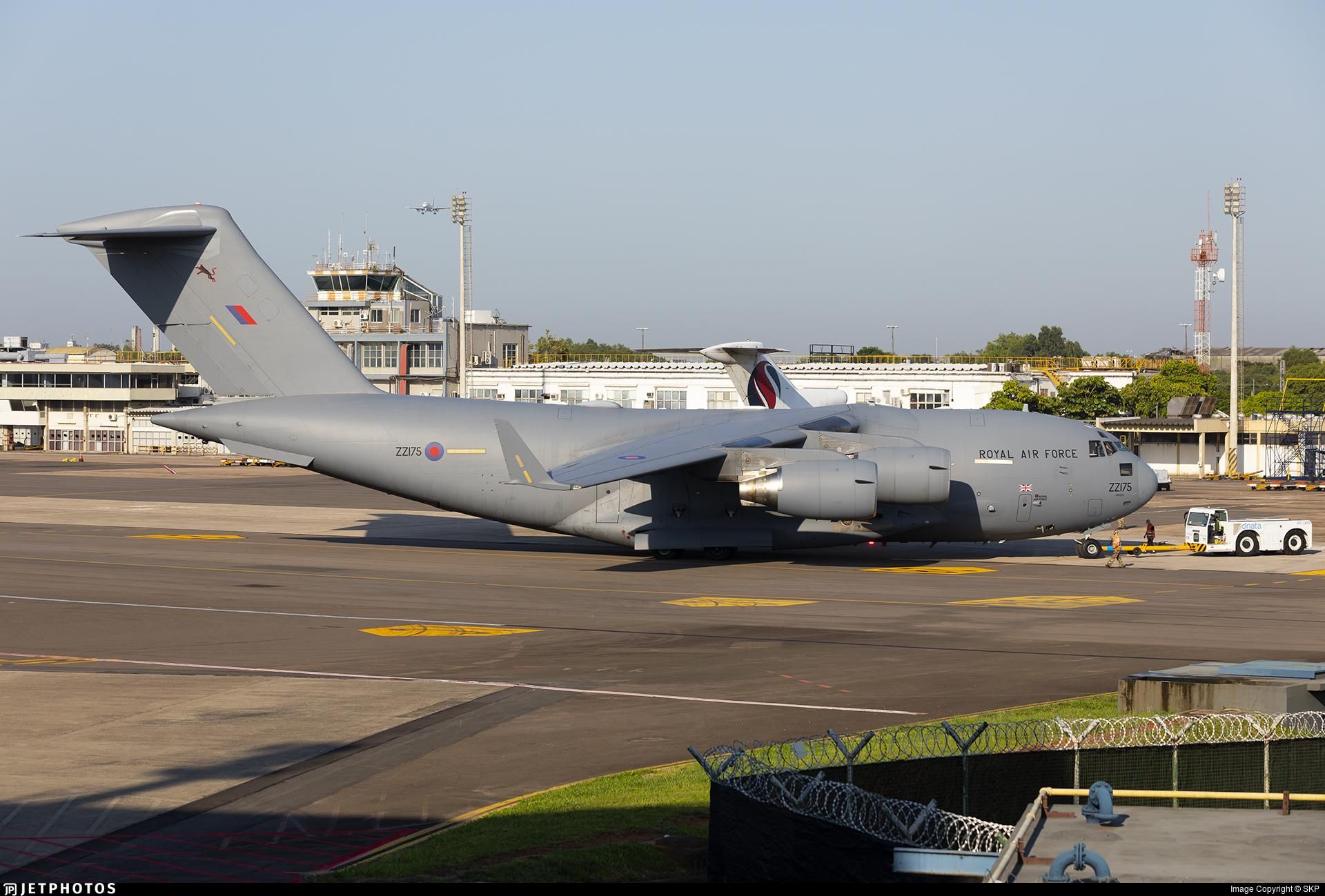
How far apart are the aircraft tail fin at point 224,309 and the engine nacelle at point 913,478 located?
16.1m

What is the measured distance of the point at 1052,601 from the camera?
29.1 metres

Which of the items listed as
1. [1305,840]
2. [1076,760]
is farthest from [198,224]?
[1305,840]

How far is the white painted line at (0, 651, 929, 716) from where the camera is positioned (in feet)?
60.0

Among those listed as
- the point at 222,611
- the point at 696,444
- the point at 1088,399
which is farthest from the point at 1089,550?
the point at 1088,399

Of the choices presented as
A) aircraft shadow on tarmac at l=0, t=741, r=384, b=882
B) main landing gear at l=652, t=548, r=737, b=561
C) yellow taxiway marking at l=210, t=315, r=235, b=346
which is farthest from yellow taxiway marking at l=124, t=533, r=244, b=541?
aircraft shadow on tarmac at l=0, t=741, r=384, b=882

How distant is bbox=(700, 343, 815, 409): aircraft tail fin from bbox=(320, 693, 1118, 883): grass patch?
48220mm

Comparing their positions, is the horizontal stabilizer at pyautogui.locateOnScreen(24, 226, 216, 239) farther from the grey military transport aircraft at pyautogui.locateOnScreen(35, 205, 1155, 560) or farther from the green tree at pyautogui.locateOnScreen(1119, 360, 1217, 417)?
the green tree at pyautogui.locateOnScreen(1119, 360, 1217, 417)

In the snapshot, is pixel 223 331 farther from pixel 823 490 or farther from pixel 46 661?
pixel 823 490

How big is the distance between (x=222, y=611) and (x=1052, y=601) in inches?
730

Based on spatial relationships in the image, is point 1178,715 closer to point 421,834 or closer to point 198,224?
point 421,834

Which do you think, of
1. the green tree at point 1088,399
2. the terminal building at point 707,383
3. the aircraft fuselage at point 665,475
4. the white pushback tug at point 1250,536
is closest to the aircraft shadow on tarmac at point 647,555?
the aircraft fuselage at point 665,475

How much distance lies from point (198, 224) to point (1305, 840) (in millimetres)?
34071

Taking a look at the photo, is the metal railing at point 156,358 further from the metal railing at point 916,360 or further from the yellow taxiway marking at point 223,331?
the yellow taxiway marking at point 223,331

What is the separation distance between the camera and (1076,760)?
11273 mm
